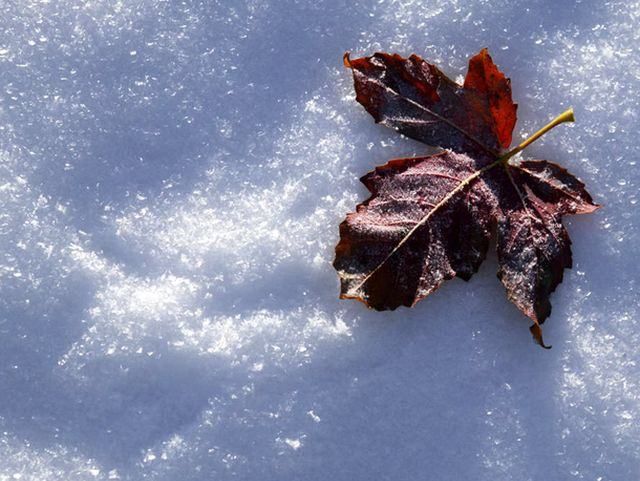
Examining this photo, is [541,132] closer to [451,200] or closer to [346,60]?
[451,200]

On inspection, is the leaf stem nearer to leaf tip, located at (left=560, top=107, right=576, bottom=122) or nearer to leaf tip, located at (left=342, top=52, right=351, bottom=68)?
leaf tip, located at (left=560, top=107, right=576, bottom=122)

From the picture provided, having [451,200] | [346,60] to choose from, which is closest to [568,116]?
[451,200]

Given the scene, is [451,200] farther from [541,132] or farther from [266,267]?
[266,267]

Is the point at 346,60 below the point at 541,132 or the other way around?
the other way around

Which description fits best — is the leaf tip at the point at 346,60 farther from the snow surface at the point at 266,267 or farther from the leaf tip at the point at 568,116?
the leaf tip at the point at 568,116

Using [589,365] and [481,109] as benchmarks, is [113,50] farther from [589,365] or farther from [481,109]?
[589,365]

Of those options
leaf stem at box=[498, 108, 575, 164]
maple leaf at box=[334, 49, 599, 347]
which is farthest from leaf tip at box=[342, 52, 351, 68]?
leaf stem at box=[498, 108, 575, 164]
